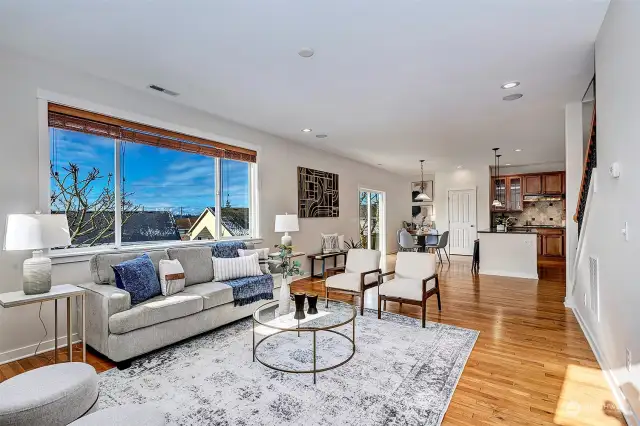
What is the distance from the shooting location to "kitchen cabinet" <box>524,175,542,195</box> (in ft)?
31.0

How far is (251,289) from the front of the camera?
3910mm

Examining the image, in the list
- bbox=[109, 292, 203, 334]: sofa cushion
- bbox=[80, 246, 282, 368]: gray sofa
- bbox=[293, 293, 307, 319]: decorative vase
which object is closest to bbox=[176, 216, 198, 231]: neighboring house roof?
bbox=[80, 246, 282, 368]: gray sofa

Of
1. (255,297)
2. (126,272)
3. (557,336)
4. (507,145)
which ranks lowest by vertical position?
(557,336)

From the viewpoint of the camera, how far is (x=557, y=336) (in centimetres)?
342

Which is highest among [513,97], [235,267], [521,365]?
[513,97]

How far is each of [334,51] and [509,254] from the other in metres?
5.70

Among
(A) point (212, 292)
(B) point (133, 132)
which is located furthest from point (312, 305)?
(B) point (133, 132)

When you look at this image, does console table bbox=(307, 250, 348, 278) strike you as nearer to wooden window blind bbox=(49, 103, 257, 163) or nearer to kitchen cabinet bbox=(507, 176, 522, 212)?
wooden window blind bbox=(49, 103, 257, 163)

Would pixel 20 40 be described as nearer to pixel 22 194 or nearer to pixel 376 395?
pixel 22 194

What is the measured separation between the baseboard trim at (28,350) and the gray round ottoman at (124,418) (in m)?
2.28

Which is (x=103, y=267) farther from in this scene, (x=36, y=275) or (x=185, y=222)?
(x=185, y=222)

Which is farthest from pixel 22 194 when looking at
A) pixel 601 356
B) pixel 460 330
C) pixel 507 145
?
pixel 507 145

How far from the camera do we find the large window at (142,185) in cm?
345

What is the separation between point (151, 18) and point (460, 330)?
12.9 feet
